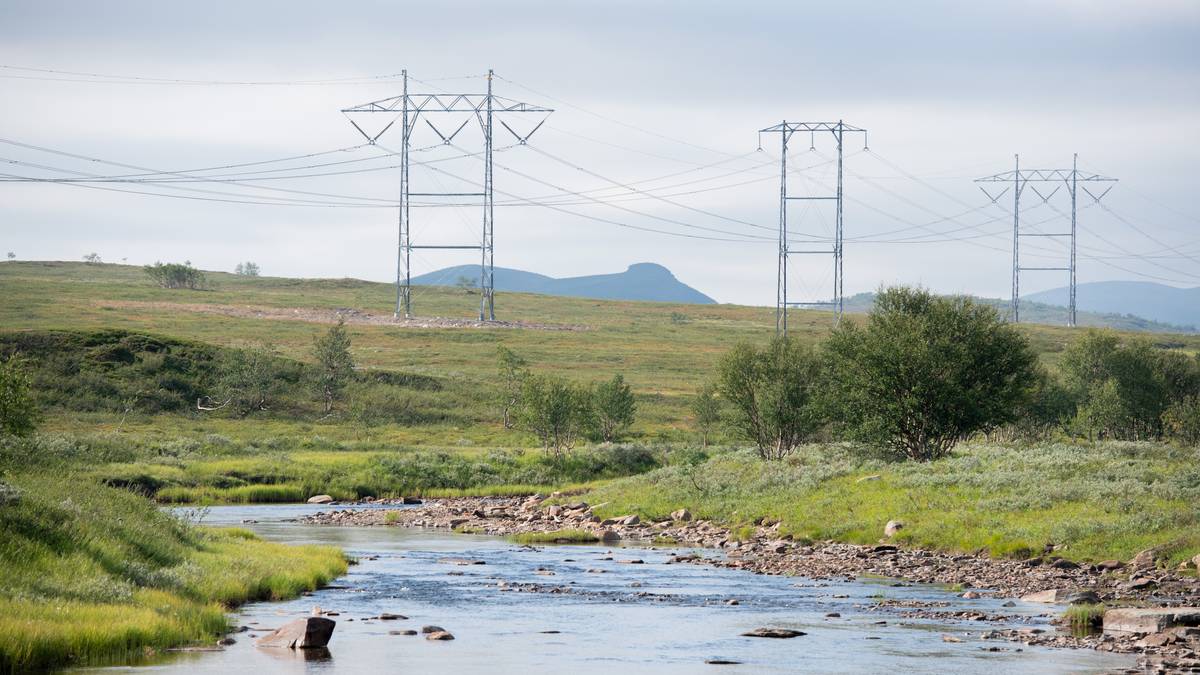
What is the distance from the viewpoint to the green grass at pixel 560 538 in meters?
55.3

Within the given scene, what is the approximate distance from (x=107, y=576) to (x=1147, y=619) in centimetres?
2317

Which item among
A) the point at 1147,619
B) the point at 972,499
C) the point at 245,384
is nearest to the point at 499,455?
the point at 245,384

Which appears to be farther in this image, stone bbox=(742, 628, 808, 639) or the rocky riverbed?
stone bbox=(742, 628, 808, 639)

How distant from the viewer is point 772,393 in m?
80.9

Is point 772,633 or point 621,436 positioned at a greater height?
point 772,633

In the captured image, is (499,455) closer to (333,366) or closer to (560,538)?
(560,538)

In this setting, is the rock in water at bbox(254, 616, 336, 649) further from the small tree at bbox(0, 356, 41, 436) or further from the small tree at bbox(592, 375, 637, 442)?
the small tree at bbox(592, 375, 637, 442)

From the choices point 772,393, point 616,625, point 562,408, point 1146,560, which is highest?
point 772,393

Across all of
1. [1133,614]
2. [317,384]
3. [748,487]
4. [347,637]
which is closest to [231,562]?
[347,637]

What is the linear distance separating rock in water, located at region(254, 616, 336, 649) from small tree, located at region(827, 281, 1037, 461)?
43.7 meters

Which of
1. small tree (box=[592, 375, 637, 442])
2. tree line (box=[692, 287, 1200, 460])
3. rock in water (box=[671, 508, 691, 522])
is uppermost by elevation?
tree line (box=[692, 287, 1200, 460])

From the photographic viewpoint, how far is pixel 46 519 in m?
31.3

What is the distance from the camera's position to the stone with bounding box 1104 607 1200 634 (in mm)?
28578

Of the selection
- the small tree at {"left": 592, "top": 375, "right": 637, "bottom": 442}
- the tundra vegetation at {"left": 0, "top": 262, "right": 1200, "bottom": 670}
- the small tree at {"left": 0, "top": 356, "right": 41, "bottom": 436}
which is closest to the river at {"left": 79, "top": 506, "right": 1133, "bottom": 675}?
the tundra vegetation at {"left": 0, "top": 262, "right": 1200, "bottom": 670}
